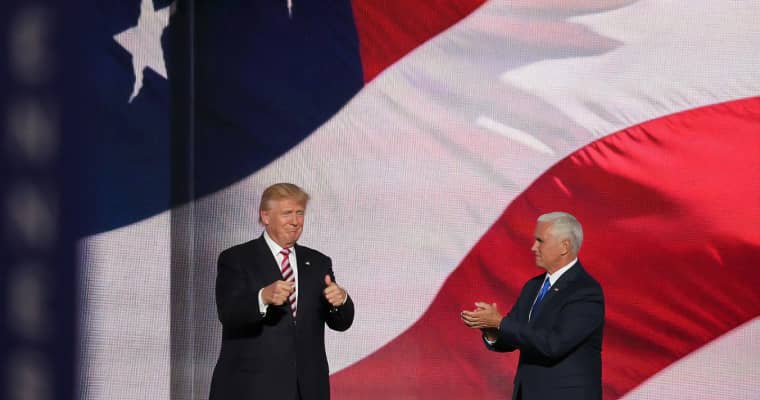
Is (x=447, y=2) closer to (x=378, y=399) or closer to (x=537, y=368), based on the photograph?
(x=378, y=399)

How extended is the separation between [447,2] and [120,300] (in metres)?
1.97

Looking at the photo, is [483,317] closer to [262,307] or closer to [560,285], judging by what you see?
[560,285]

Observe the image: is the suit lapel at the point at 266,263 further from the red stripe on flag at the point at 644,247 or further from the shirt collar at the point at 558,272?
the red stripe on flag at the point at 644,247

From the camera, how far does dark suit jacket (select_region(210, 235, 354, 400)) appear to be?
311 cm

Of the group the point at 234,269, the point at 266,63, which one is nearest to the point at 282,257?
the point at 234,269

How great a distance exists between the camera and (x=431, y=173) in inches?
176

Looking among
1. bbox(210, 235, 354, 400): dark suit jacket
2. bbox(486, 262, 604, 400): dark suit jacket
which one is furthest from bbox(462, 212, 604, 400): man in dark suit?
bbox(210, 235, 354, 400): dark suit jacket

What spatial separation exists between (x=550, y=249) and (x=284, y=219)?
2.71ft

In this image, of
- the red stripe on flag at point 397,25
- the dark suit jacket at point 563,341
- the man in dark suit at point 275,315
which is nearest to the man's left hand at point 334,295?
the man in dark suit at point 275,315

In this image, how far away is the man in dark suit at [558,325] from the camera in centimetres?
290

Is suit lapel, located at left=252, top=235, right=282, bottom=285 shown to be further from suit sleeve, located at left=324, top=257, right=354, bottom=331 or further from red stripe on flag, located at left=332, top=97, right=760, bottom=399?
red stripe on flag, located at left=332, top=97, right=760, bottom=399

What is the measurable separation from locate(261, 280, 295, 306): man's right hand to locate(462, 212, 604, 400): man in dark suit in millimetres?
525

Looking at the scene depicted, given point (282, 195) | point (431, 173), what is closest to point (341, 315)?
point (282, 195)

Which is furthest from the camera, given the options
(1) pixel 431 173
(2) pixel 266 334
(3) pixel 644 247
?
(1) pixel 431 173
